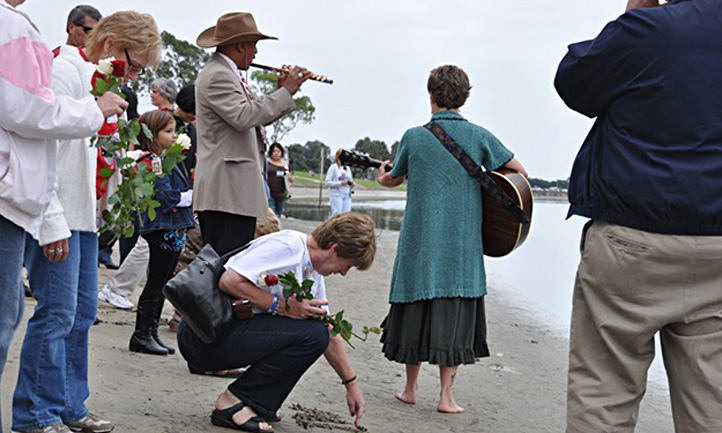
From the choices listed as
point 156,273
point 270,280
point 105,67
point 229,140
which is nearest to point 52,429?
point 270,280

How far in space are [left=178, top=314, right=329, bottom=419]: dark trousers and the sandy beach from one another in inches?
8.8

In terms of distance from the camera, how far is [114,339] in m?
5.72

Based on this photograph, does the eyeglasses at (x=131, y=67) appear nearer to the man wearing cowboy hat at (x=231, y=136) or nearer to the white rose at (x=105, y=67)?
the white rose at (x=105, y=67)

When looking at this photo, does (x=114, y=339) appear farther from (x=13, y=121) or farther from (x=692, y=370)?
(x=692, y=370)

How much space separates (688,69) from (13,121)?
237 cm

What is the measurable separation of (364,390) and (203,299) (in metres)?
1.98

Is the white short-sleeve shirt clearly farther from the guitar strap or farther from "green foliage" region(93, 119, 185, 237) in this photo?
the guitar strap

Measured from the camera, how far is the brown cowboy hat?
191 inches

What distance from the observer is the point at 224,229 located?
471 centimetres

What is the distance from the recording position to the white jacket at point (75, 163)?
11.0 feet

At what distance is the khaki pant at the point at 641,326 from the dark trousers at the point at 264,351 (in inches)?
52.2

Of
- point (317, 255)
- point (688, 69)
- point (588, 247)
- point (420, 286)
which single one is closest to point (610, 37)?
point (688, 69)

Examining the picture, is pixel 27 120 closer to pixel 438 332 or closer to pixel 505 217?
pixel 438 332

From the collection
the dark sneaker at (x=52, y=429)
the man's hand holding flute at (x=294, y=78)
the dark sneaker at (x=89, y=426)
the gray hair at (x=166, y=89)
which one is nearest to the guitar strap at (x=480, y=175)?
the man's hand holding flute at (x=294, y=78)
